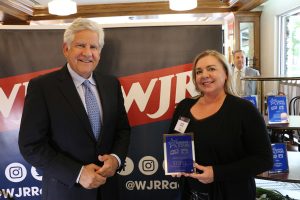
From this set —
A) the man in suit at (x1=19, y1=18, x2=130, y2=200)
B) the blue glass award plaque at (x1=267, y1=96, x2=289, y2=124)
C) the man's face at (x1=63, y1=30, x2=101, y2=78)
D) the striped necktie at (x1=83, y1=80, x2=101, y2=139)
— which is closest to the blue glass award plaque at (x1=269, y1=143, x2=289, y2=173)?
the blue glass award plaque at (x1=267, y1=96, x2=289, y2=124)

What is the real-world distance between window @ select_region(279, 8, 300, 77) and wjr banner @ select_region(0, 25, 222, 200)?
4.17 m

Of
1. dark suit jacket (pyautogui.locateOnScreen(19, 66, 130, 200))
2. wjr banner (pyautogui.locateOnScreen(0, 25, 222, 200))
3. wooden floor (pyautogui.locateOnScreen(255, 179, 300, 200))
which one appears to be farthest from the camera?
wooden floor (pyautogui.locateOnScreen(255, 179, 300, 200))

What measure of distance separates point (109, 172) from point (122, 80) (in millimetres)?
746

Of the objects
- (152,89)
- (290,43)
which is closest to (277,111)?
(152,89)

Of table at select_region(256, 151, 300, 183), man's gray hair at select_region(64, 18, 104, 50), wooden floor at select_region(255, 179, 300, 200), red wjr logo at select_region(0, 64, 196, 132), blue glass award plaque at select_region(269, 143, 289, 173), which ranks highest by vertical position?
man's gray hair at select_region(64, 18, 104, 50)

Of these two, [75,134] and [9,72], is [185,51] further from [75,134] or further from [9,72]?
[9,72]

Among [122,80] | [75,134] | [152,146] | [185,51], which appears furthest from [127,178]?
[185,51]

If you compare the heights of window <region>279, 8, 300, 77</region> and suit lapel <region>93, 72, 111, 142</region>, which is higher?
window <region>279, 8, 300, 77</region>

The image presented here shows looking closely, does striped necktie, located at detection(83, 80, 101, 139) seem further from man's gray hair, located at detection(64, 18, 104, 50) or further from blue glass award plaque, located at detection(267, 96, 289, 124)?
blue glass award plaque, located at detection(267, 96, 289, 124)

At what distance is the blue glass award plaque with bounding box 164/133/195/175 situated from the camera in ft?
4.62

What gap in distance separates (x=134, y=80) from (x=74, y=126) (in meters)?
0.71

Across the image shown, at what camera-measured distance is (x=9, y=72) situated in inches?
79.1

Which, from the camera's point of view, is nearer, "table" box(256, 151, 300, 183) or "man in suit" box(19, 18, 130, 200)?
"man in suit" box(19, 18, 130, 200)

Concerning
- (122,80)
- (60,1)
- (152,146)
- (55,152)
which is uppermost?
(60,1)
